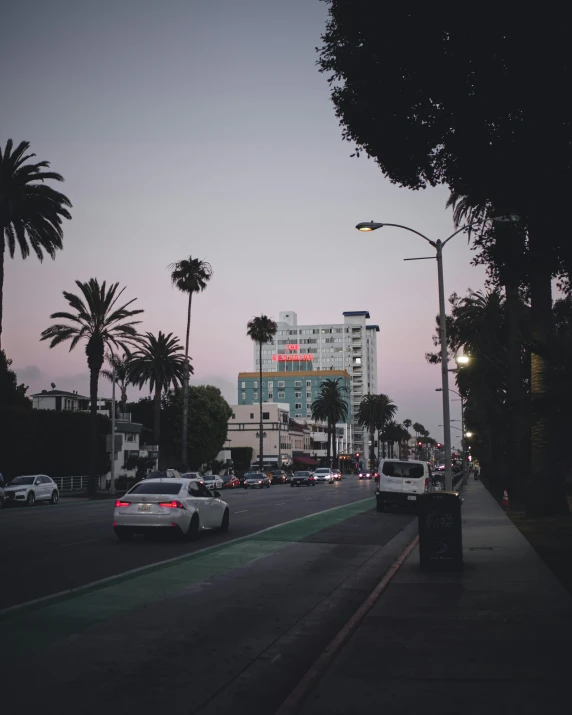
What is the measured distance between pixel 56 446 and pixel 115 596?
48943mm

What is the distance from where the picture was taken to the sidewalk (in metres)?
5.74

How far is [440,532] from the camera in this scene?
13.3m

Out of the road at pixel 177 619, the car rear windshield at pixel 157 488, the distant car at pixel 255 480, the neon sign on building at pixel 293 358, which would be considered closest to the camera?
the road at pixel 177 619

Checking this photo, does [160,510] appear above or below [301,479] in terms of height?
above

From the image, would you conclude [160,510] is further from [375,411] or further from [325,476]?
[375,411]

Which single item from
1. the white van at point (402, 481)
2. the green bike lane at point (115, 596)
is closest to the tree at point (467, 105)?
the green bike lane at point (115, 596)

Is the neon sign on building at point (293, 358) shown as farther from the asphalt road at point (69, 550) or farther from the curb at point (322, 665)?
the curb at point (322, 665)

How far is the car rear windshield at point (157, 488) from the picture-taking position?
1852cm

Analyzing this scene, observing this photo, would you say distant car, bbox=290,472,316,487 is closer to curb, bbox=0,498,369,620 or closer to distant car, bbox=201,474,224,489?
distant car, bbox=201,474,224,489

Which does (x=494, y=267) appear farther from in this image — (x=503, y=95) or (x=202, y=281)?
(x=202, y=281)

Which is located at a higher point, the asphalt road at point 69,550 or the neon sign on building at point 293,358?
the neon sign on building at point 293,358

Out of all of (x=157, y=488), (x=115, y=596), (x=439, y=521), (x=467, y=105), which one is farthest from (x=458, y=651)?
(x=157, y=488)

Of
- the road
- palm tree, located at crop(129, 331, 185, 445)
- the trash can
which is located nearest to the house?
palm tree, located at crop(129, 331, 185, 445)

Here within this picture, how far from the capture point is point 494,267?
14.8 m
